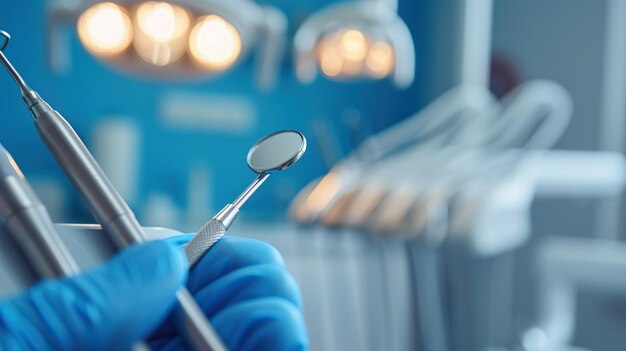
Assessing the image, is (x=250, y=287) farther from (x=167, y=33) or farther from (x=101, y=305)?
(x=167, y=33)

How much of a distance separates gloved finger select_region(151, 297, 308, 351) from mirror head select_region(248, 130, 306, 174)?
6cm

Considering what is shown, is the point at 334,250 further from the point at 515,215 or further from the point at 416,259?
the point at 515,215

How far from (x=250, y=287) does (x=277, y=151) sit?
0.06 meters

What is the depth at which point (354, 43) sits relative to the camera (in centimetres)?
158

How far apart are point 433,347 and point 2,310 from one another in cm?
198

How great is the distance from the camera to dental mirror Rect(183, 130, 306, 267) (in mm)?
316

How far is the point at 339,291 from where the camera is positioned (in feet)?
7.07

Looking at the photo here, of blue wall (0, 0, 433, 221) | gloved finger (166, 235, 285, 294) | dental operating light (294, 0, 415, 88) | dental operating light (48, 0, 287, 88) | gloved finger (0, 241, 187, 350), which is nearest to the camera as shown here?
gloved finger (0, 241, 187, 350)

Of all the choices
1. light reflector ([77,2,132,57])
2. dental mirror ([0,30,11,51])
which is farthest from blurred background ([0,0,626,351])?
dental mirror ([0,30,11,51])

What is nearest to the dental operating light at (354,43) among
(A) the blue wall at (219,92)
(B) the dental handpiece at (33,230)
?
(A) the blue wall at (219,92)

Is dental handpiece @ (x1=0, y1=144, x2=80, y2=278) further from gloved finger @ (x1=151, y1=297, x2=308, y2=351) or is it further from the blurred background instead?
the blurred background

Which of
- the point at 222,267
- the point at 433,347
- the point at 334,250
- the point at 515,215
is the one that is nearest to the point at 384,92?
the point at 334,250

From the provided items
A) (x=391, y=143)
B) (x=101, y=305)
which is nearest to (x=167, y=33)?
(x=101, y=305)

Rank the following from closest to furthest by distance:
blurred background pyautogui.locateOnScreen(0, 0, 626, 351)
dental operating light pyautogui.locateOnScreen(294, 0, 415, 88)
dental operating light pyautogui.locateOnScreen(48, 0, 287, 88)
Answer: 1. dental operating light pyautogui.locateOnScreen(48, 0, 287, 88)
2. blurred background pyautogui.locateOnScreen(0, 0, 626, 351)
3. dental operating light pyautogui.locateOnScreen(294, 0, 415, 88)
